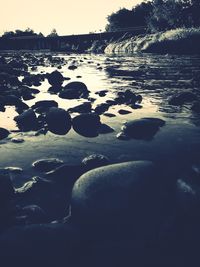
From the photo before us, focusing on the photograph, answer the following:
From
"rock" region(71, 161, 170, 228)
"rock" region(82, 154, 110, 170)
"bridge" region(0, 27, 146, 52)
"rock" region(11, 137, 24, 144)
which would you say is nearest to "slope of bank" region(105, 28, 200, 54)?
"rock" region(11, 137, 24, 144)

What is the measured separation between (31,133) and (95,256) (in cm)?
376

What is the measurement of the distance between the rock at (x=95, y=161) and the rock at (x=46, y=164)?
1.24 feet

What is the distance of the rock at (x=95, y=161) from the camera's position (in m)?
4.52

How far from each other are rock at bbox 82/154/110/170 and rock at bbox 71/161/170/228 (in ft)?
2.49

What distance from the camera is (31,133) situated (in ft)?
20.4

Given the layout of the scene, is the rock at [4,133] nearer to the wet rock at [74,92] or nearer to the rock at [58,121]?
the rock at [58,121]

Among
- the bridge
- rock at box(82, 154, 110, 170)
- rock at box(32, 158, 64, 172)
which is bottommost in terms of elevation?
the bridge

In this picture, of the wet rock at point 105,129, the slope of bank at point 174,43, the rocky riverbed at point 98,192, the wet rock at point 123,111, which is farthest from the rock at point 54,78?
the slope of bank at point 174,43

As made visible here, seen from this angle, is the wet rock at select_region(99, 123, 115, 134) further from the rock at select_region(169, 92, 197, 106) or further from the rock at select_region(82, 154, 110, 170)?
the rock at select_region(169, 92, 197, 106)

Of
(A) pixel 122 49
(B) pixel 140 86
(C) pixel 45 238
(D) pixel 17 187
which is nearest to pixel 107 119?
(D) pixel 17 187

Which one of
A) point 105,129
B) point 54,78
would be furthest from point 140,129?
point 54,78

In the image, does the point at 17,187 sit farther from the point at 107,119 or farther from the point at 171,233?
the point at 107,119

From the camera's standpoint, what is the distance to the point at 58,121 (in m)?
6.52

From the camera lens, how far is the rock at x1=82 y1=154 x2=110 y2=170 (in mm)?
4518
